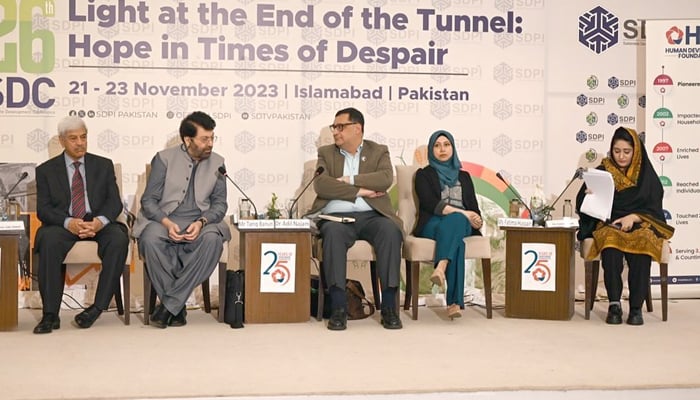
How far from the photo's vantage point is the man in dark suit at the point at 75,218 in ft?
16.1

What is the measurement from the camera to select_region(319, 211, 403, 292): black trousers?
5000 mm

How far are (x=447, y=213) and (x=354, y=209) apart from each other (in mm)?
548

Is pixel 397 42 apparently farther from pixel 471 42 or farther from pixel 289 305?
pixel 289 305

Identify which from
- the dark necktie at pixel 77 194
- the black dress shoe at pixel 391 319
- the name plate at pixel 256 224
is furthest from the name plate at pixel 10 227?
the black dress shoe at pixel 391 319

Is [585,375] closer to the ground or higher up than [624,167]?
closer to the ground

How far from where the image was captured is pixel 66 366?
12.7 ft

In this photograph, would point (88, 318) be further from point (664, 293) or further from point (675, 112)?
point (675, 112)

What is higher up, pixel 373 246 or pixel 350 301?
pixel 373 246

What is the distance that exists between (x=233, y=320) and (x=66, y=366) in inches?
48.8

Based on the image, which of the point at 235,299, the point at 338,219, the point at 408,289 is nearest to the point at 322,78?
the point at 338,219

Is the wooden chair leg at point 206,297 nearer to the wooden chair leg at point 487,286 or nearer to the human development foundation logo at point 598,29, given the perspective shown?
the wooden chair leg at point 487,286

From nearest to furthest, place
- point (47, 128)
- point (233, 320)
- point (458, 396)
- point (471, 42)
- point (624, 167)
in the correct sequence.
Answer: point (458, 396) < point (233, 320) < point (624, 167) < point (47, 128) < point (471, 42)

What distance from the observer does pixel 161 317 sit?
4.98m

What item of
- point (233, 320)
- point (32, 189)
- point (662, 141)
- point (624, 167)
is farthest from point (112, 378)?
point (662, 141)
